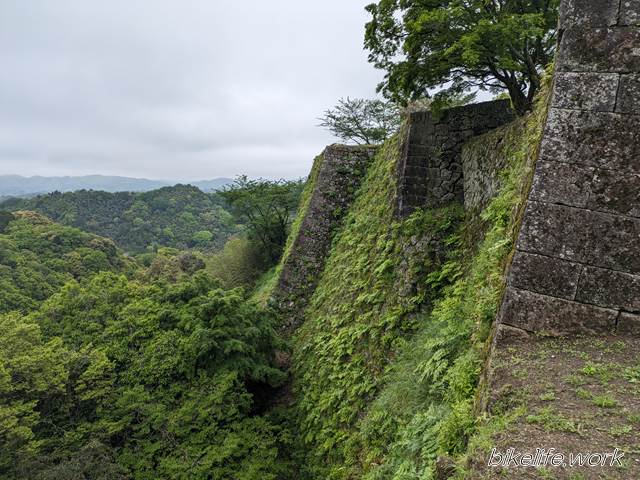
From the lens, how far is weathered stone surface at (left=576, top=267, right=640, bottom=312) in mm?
3555

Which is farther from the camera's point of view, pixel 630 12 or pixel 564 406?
pixel 630 12

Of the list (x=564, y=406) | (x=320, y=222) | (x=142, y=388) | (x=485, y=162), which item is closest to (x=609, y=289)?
(x=564, y=406)

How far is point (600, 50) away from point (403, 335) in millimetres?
5271

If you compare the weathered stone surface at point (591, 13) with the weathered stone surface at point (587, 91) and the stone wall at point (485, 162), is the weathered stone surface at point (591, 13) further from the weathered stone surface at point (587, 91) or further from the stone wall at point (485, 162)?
the stone wall at point (485, 162)

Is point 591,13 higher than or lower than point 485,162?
higher

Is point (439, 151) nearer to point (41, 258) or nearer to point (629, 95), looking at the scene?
point (629, 95)

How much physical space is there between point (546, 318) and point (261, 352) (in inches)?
330

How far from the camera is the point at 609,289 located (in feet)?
11.8

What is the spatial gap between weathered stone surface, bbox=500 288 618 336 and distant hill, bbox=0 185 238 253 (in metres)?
62.8

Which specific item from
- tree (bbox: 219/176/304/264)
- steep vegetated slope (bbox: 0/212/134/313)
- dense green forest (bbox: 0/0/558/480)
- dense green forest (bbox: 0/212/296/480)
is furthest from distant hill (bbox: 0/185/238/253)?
dense green forest (bbox: 0/0/558/480)

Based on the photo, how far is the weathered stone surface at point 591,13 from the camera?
379 cm

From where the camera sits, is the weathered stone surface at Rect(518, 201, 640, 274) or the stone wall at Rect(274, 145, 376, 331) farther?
the stone wall at Rect(274, 145, 376, 331)

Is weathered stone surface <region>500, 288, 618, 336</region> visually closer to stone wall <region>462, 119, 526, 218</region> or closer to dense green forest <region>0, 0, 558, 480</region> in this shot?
dense green forest <region>0, 0, 558, 480</region>

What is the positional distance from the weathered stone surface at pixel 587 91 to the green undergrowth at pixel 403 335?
0.46 metres
